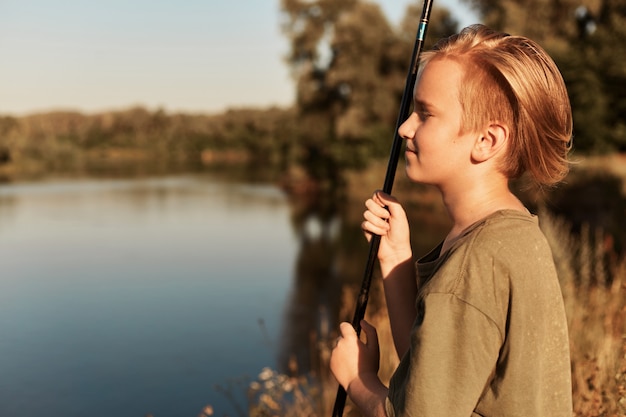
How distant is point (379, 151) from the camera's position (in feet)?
60.1

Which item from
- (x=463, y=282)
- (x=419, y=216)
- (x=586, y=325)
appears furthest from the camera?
(x=419, y=216)

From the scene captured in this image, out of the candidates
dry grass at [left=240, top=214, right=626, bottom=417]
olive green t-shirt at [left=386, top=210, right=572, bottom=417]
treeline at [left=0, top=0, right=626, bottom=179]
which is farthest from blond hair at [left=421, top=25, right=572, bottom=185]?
treeline at [left=0, top=0, right=626, bottom=179]

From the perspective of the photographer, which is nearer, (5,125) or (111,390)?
(111,390)

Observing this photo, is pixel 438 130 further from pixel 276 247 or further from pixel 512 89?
pixel 276 247

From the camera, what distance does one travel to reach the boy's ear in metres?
1.05

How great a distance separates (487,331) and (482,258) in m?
0.11

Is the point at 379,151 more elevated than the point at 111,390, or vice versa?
the point at 379,151

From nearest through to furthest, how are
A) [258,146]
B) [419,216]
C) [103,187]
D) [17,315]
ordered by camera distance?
[17,315]
[419,216]
[103,187]
[258,146]

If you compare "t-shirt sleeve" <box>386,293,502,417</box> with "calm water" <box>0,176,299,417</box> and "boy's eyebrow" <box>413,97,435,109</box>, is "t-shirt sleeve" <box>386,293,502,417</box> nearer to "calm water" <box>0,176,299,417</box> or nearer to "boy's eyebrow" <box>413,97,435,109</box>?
"boy's eyebrow" <box>413,97,435,109</box>

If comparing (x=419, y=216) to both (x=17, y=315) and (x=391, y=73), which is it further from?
(x=17, y=315)

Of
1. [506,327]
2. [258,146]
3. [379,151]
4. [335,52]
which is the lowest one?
[258,146]

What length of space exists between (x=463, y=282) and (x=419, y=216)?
15.1 metres

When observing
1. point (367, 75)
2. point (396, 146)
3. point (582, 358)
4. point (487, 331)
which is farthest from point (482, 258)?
point (367, 75)

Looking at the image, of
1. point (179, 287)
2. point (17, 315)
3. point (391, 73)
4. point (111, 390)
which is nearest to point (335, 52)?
point (391, 73)
